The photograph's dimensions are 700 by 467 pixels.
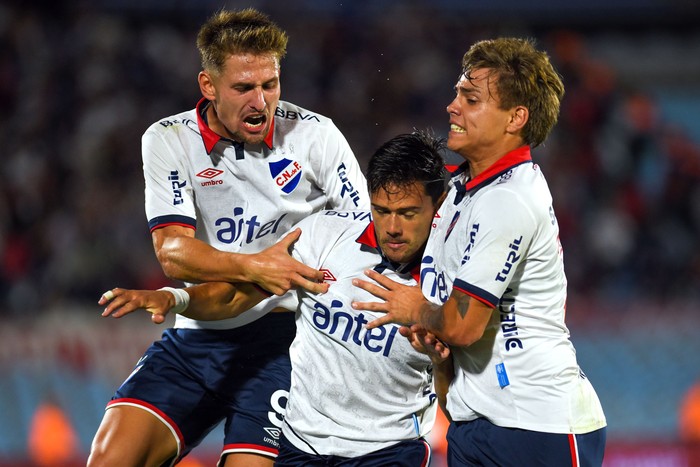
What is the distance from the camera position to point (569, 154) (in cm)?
1118

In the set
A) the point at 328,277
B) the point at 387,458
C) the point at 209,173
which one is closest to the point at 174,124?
the point at 209,173

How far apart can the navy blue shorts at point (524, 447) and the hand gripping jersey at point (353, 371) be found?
15.8 inches

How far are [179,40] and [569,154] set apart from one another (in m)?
4.71

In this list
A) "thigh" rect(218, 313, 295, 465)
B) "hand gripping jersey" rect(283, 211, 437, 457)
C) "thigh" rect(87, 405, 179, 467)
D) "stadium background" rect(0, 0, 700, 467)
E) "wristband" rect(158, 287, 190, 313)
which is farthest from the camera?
"stadium background" rect(0, 0, 700, 467)

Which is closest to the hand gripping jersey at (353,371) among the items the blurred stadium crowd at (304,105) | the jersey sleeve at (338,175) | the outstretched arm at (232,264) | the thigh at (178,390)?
the outstretched arm at (232,264)

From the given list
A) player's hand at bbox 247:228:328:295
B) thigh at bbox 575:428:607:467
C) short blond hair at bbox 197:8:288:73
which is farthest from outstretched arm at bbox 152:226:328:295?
thigh at bbox 575:428:607:467

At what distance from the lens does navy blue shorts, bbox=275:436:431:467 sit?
396 cm

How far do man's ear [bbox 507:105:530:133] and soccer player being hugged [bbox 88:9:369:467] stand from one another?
1001 mm

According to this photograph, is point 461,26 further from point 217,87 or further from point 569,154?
point 217,87

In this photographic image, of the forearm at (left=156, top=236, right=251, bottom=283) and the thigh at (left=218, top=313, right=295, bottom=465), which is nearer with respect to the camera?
the forearm at (left=156, top=236, right=251, bottom=283)

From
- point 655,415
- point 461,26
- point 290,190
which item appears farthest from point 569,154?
point 290,190

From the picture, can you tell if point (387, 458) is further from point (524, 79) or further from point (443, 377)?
point (524, 79)

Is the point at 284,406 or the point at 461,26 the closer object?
the point at 284,406

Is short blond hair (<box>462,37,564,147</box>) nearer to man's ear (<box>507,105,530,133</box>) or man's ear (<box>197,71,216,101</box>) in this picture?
man's ear (<box>507,105,530,133</box>)
